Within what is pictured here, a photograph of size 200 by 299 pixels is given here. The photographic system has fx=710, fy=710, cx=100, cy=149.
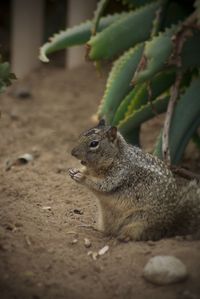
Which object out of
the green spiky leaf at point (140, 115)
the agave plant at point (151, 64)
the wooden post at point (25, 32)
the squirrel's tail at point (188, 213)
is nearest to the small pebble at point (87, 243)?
the squirrel's tail at point (188, 213)

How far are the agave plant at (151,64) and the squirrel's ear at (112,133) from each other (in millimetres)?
413

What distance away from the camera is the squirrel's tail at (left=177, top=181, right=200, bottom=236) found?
4.68m

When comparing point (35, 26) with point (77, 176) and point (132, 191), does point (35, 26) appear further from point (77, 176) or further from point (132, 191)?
point (132, 191)

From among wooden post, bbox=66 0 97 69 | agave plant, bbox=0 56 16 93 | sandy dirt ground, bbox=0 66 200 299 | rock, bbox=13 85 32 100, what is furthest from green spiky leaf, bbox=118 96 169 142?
wooden post, bbox=66 0 97 69

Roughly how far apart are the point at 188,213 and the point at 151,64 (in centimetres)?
109

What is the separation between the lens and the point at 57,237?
14.7 ft

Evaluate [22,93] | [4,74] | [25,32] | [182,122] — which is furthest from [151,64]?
[25,32]

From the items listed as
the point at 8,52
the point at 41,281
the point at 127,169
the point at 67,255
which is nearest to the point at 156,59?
the point at 127,169

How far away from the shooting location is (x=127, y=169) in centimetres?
471

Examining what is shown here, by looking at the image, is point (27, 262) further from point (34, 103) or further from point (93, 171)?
point (34, 103)

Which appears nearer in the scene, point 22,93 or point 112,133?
point 112,133

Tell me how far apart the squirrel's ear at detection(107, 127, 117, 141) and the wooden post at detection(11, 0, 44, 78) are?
448cm

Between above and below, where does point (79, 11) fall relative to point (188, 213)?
above

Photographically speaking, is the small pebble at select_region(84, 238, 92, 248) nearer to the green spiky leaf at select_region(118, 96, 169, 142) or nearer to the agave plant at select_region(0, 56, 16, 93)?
the agave plant at select_region(0, 56, 16, 93)
